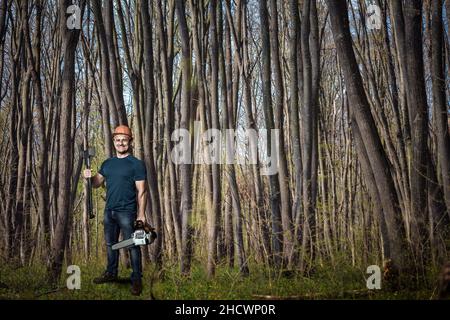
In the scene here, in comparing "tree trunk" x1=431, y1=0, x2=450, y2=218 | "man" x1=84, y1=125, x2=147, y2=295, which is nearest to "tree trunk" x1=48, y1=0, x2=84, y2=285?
"man" x1=84, y1=125, x2=147, y2=295

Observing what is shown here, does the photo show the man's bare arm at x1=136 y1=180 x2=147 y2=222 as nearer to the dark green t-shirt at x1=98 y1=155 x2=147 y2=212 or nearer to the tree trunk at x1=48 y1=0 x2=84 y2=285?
the dark green t-shirt at x1=98 y1=155 x2=147 y2=212

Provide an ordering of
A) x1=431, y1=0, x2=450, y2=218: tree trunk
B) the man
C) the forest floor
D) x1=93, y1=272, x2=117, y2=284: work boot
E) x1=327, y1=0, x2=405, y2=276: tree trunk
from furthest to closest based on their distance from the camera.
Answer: x1=431, y1=0, x2=450, y2=218: tree trunk
x1=327, y1=0, x2=405, y2=276: tree trunk
the forest floor
x1=93, y1=272, x2=117, y2=284: work boot
the man

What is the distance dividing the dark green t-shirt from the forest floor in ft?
2.02

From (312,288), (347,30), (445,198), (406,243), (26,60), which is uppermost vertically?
(26,60)

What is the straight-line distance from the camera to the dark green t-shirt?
368 cm

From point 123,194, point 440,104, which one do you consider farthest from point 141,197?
point 440,104

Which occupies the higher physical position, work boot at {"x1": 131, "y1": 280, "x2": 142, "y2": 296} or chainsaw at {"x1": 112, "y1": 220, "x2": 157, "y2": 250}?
chainsaw at {"x1": 112, "y1": 220, "x2": 157, "y2": 250}

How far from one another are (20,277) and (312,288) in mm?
3321

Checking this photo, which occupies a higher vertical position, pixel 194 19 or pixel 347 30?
pixel 194 19

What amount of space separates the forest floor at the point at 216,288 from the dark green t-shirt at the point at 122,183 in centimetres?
62

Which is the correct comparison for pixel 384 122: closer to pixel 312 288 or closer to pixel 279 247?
pixel 279 247

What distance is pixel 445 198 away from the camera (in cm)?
502

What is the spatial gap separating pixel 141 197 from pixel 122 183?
18cm
